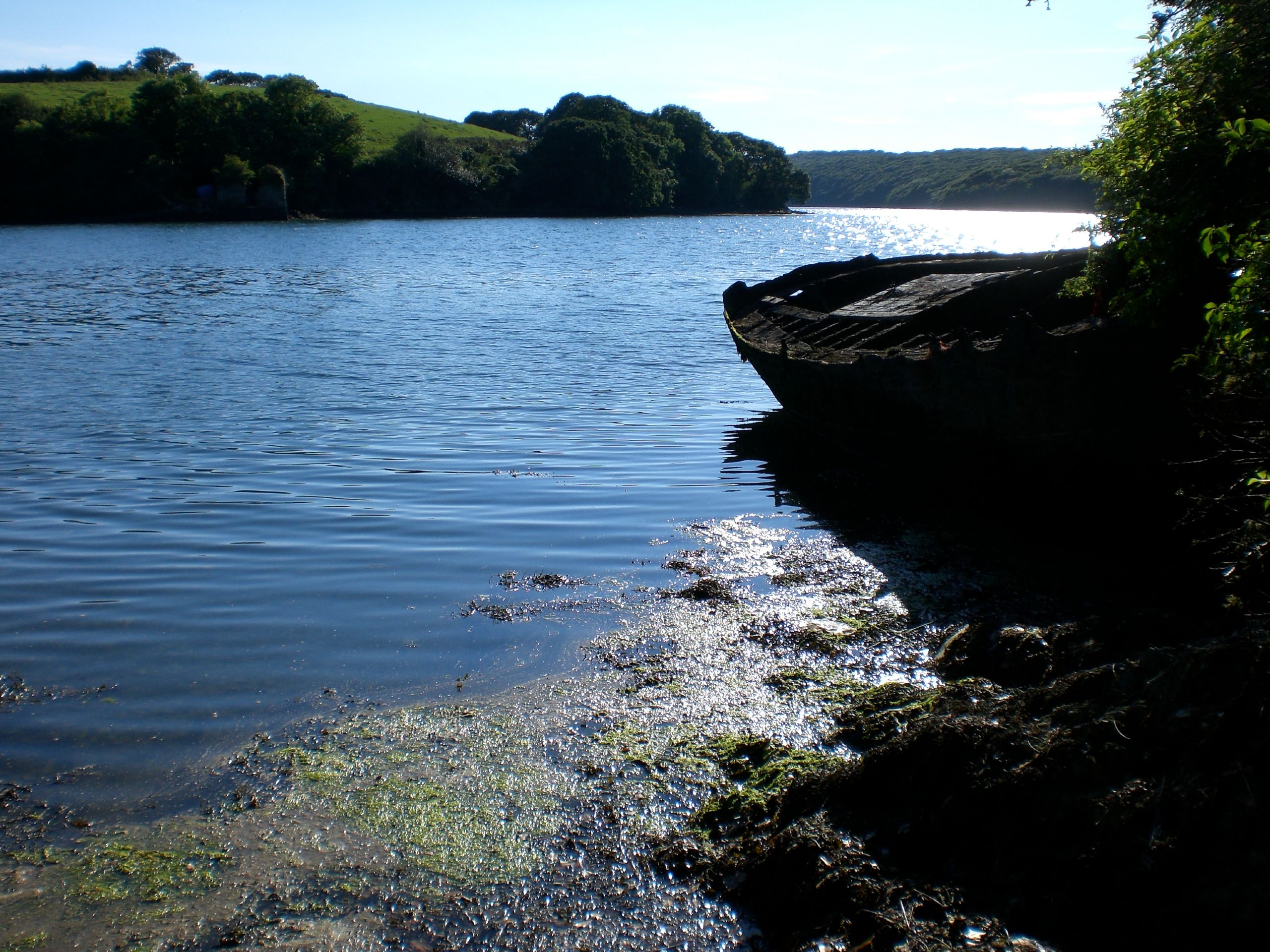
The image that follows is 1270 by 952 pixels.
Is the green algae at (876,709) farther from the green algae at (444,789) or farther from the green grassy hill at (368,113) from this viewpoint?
the green grassy hill at (368,113)

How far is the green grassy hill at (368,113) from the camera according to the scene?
97812 mm

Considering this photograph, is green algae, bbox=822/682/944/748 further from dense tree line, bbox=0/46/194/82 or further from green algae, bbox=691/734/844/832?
dense tree line, bbox=0/46/194/82

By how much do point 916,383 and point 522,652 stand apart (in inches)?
267

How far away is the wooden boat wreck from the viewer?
994 cm

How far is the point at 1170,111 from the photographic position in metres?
8.83

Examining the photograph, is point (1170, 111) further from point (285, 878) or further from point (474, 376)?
point (474, 376)

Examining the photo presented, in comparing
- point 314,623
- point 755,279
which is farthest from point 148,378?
point 755,279

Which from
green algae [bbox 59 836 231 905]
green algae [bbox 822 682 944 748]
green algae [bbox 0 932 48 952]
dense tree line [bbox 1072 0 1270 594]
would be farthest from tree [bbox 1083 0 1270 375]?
green algae [bbox 0 932 48 952]

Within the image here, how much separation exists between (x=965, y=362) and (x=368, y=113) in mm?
130619

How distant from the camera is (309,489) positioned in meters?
11.3

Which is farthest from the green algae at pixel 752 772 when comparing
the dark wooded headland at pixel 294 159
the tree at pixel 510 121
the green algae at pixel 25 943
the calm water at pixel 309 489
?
the tree at pixel 510 121

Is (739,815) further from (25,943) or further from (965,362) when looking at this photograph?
(965,362)

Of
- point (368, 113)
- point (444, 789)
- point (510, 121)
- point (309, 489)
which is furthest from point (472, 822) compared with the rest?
point (510, 121)

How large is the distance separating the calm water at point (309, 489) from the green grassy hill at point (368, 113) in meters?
82.3
